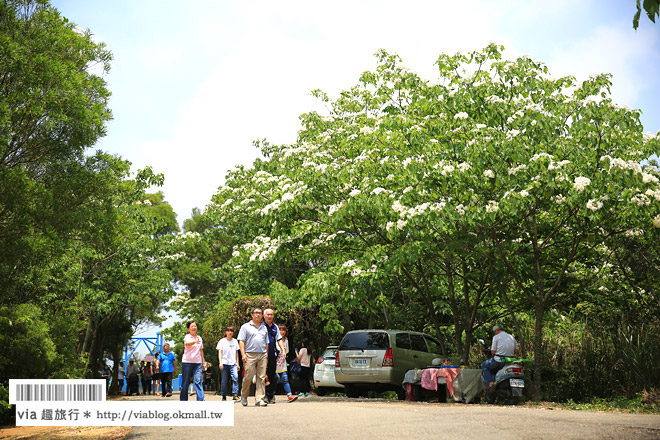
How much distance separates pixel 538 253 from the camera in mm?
16531

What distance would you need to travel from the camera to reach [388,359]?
728 inches

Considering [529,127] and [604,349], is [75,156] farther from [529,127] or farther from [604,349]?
[604,349]

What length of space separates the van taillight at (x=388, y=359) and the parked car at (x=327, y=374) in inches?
123

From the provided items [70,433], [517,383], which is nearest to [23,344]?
[70,433]

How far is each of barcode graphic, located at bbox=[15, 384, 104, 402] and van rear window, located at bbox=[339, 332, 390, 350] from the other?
1090cm

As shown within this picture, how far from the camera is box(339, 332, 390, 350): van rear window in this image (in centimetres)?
1878

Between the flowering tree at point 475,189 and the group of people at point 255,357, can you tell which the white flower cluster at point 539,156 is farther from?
the group of people at point 255,357

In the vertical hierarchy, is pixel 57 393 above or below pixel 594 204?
below

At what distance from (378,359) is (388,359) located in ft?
0.91

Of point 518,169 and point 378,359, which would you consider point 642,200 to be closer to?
point 518,169

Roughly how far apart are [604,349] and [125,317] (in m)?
31.6

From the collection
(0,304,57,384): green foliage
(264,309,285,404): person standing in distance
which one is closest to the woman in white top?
(264,309,285,404): person standing in distance

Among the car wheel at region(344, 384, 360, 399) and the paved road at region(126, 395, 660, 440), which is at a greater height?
the paved road at region(126, 395, 660, 440)

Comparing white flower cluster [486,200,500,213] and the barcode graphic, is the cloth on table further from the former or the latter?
the barcode graphic
